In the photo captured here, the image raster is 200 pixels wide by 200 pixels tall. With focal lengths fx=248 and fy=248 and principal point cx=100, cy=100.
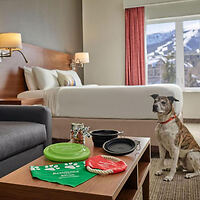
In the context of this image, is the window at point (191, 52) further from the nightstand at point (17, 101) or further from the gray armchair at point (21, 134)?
the gray armchair at point (21, 134)

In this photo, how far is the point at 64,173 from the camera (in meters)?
1.00

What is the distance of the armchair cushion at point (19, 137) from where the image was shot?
1591 mm

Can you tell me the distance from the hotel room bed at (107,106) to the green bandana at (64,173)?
1647 mm

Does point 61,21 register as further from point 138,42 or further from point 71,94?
point 71,94

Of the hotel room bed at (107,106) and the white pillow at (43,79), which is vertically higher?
the white pillow at (43,79)

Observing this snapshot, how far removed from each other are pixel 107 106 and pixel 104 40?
332 centimetres

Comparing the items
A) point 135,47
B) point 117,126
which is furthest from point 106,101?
point 135,47

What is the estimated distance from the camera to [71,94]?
9.76 ft

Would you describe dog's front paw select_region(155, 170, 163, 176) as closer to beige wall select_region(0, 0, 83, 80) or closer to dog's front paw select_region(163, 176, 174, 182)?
dog's front paw select_region(163, 176, 174, 182)

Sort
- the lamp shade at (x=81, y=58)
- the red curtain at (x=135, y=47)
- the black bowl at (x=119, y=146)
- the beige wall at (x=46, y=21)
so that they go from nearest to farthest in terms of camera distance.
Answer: the black bowl at (x=119, y=146) → the beige wall at (x=46, y=21) → the lamp shade at (x=81, y=58) → the red curtain at (x=135, y=47)

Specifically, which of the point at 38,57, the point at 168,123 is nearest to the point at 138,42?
the point at 38,57

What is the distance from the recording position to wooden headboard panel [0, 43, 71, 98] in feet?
10.5

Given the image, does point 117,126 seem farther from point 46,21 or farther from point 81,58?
point 81,58

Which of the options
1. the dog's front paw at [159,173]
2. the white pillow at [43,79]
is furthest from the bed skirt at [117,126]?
the white pillow at [43,79]
